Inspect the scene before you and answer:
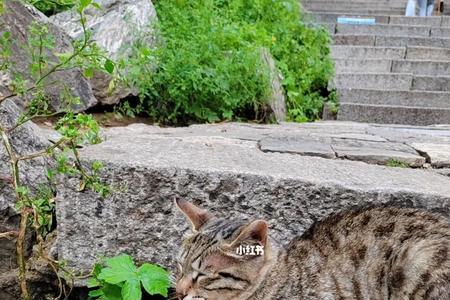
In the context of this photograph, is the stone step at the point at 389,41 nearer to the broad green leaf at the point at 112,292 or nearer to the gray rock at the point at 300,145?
the gray rock at the point at 300,145

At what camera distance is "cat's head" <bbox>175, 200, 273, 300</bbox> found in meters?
2.01

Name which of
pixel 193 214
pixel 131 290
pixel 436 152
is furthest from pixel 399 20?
pixel 131 290

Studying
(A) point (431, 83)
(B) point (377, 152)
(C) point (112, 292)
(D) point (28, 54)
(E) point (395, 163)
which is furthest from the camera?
(A) point (431, 83)

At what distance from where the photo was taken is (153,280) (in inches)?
83.5

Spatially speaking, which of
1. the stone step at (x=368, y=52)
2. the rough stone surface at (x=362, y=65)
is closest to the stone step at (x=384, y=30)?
the stone step at (x=368, y=52)

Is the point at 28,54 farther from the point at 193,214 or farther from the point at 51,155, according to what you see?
the point at 193,214

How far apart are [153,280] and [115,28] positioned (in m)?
3.46

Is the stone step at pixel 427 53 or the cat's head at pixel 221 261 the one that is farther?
the stone step at pixel 427 53

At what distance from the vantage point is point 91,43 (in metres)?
2.43

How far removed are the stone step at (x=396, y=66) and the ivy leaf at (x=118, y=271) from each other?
6394mm

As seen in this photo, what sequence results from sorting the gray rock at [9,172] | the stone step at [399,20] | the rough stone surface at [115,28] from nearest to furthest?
1. the gray rock at [9,172]
2. the rough stone surface at [115,28]
3. the stone step at [399,20]

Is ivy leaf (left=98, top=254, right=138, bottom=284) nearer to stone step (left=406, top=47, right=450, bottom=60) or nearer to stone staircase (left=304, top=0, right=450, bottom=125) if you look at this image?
stone staircase (left=304, top=0, right=450, bottom=125)

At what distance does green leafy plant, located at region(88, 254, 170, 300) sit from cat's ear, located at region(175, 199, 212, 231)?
254 mm

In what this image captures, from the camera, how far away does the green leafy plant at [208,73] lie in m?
4.71
